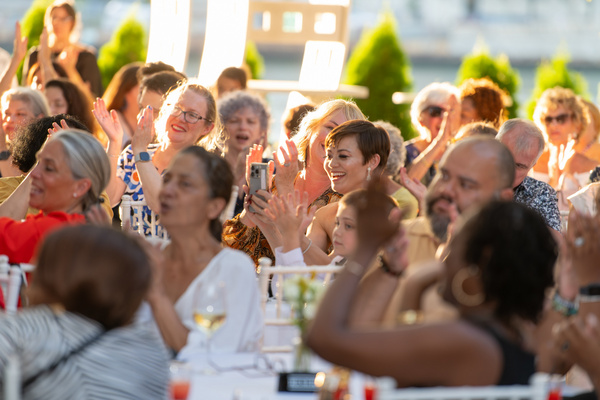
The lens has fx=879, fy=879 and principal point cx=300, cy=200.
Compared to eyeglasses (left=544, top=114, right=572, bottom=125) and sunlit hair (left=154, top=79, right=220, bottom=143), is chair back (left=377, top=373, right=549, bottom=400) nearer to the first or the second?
sunlit hair (left=154, top=79, right=220, bottom=143)

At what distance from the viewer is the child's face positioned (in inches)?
157

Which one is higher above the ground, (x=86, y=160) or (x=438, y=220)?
(x=86, y=160)

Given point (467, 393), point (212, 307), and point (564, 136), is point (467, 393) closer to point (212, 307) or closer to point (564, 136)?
point (212, 307)

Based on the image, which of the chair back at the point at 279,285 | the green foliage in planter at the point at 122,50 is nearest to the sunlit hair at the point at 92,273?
the chair back at the point at 279,285

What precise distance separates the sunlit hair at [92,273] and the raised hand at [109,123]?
9.43ft

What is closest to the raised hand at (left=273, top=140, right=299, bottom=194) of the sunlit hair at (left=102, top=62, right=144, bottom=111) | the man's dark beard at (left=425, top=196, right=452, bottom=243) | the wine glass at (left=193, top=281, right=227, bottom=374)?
the man's dark beard at (left=425, top=196, right=452, bottom=243)

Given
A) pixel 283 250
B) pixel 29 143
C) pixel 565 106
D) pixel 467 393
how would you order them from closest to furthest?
pixel 467 393 < pixel 283 250 < pixel 29 143 < pixel 565 106

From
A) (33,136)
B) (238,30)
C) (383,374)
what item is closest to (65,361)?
(383,374)

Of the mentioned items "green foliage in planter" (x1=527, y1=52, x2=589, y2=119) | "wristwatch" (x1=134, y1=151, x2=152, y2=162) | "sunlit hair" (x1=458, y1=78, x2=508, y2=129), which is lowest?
"wristwatch" (x1=134, y1=151, x2=152, y2=162)

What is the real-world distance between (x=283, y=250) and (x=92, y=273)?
198 cm

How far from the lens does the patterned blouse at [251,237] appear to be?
4.90 meters

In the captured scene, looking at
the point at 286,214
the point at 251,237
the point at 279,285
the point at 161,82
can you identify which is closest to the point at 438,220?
the point at 279,285

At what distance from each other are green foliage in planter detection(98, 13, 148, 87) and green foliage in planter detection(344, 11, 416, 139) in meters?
3.26

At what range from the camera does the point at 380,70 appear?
13141mm
